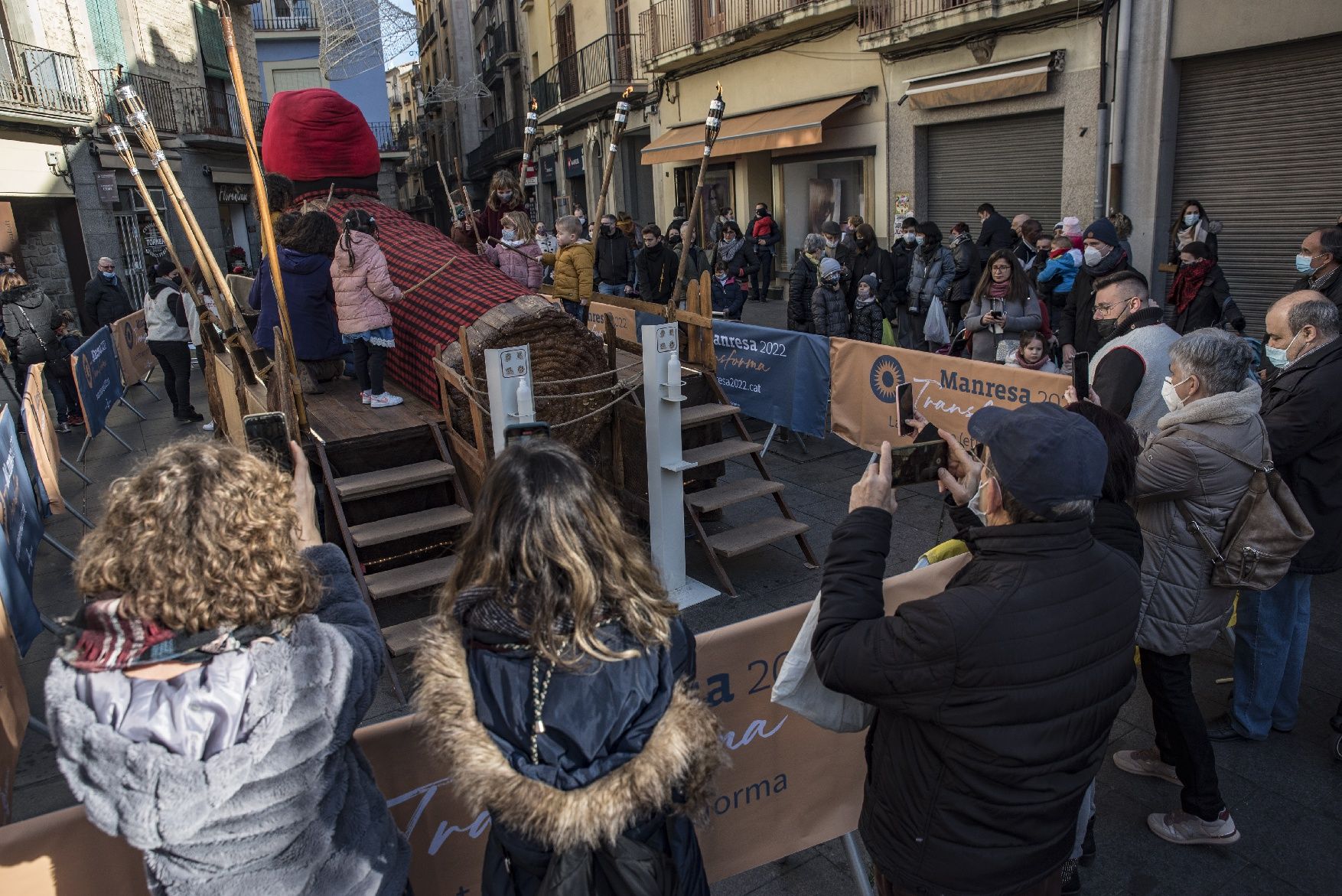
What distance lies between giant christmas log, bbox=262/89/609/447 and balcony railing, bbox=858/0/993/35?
8.37m

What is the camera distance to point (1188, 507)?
309 centimetres

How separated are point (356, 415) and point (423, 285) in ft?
3.70

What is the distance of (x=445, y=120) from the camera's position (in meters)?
45.2

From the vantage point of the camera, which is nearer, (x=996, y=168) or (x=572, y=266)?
(x=572, y=266)

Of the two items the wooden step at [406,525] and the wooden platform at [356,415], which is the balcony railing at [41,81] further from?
the wooden step at [406,525]

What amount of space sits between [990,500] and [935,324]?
7.05 m

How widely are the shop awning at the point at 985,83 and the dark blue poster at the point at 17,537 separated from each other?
37.6 ft

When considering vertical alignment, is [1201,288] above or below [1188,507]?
above

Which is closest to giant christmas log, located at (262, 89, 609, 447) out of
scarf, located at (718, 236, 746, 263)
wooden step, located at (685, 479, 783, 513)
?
wooden step, located at (685, 479, 783, 513)

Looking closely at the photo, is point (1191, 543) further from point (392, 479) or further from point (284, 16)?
point (284, 16)

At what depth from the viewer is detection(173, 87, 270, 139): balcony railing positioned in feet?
74.6

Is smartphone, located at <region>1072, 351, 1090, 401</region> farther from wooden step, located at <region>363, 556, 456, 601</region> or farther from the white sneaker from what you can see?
wooden step, located at <region>363, 556, 456, 601</region>

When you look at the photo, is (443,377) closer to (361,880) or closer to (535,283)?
(535,283)

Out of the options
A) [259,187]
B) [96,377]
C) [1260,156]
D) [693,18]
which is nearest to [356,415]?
[259,187]
